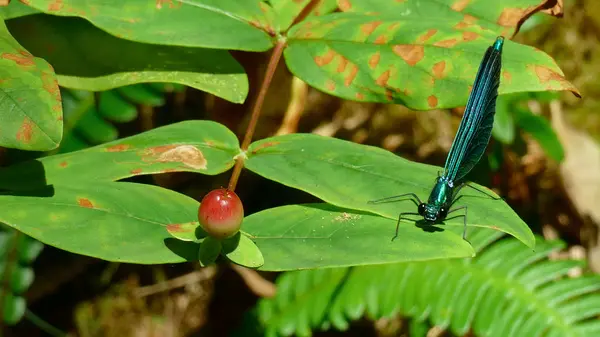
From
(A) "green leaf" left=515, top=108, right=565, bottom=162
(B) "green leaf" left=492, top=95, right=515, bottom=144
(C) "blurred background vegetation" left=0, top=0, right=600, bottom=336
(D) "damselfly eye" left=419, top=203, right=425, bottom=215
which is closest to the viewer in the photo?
(D) "damselfly eye" left=419, top=203, right=425, bottom=215

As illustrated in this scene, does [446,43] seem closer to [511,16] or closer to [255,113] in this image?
[511,16]

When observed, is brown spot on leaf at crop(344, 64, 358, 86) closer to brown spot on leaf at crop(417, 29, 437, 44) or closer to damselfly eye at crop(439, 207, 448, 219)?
brown spot on leaf at crop(417, 29, 437, 44)

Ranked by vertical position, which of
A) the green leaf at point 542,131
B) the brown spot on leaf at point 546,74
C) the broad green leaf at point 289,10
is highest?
the brown spot on leaf at point 546,74

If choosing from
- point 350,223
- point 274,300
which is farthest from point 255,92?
point 350,223

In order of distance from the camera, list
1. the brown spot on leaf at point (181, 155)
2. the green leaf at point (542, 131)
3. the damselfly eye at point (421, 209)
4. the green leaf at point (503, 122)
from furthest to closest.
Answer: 1. the green leaf at point (542, 131)
2. the green leaf at point (503, 122)
3. the brown spot on leaf at point (181, 155)
4. the damselfly eye at point (421, 209)

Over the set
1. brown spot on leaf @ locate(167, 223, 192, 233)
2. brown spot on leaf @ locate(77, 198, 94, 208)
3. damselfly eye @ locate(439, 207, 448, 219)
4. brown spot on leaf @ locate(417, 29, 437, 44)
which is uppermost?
brown spot on leaf @ locate(417, 29, 437, 44)

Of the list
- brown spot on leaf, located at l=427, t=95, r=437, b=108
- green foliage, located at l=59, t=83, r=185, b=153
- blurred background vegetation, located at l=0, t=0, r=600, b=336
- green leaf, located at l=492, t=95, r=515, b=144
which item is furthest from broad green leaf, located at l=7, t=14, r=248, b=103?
green leaf, located at l=492, t=95, r=515, b=144

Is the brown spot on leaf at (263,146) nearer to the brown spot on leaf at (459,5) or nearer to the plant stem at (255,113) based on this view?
the plant stem at (255,113)

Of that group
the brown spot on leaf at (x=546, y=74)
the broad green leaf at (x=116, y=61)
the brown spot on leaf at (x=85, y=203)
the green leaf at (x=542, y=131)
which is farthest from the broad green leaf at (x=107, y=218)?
the green leaf at (x=542, y=131)
